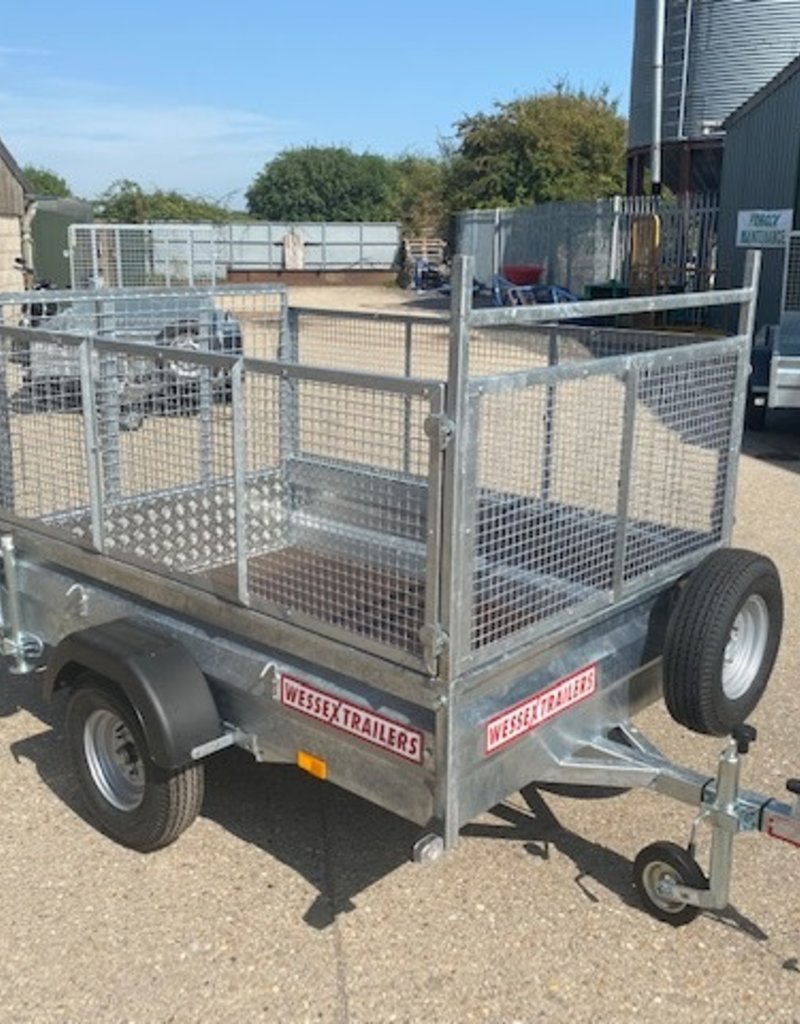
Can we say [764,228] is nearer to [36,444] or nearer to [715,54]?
[715,54]

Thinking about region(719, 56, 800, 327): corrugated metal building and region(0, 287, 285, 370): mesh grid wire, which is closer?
region(0, 287, 285, 370): mesh grid wire

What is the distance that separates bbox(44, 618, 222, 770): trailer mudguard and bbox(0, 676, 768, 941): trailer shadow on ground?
631 millimetres

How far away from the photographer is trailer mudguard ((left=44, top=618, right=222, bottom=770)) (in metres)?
3.36

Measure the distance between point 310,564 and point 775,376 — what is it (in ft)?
27.5

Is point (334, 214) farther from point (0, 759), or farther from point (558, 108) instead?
point (0, 759)

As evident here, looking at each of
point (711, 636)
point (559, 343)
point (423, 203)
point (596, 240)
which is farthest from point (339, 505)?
point (423, 203)

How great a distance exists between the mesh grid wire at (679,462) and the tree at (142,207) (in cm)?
4153

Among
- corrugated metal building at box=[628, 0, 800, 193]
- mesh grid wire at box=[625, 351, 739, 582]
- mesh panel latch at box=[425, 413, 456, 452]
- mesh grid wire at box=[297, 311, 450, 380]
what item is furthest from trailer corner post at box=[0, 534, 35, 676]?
corrugated metal building at box=[628, 0, 800, 193]

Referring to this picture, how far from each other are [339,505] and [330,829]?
4.82 feet

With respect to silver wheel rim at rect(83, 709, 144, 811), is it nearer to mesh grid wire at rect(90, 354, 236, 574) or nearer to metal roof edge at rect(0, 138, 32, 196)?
mesh grid wire at rect(90, 354, 236, 574)

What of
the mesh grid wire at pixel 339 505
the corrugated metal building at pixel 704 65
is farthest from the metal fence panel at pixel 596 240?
the mesh grid wire at pixel 339 505

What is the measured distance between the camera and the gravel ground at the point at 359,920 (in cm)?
304

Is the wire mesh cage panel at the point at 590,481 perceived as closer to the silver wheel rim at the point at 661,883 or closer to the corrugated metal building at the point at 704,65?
the silver wheel rim at the point at 661,883

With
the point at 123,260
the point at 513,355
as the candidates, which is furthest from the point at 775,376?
the point at 123,260
